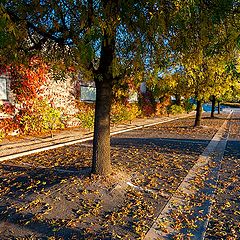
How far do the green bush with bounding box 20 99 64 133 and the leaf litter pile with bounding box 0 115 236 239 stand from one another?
3.33 metres

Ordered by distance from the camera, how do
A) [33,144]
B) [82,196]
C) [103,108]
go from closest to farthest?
1. [82,196]
2. [103,108]
3. [33,144]

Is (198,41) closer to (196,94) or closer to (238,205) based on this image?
(238,205)

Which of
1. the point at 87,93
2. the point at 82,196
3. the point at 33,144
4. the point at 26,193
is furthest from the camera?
the point at 87,93

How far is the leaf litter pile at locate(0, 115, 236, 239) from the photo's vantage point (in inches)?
121

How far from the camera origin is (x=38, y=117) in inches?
421

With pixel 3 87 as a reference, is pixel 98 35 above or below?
above

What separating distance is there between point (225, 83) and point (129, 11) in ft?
35.2

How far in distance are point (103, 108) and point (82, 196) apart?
163 centimetres

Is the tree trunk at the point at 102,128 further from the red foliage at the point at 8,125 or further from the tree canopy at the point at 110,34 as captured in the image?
the red foliage at the point at 8,125

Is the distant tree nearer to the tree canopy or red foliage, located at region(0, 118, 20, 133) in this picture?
the tree canopy

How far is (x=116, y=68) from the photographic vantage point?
12.7ft

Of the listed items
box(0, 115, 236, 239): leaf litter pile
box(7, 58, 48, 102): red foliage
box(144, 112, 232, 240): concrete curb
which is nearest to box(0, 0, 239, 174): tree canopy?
box(0, 115, 236, 239): leaf litter pile

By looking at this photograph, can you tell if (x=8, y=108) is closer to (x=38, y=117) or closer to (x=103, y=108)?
(x=38, y=117)

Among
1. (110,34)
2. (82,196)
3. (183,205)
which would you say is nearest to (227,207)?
(183,205)
